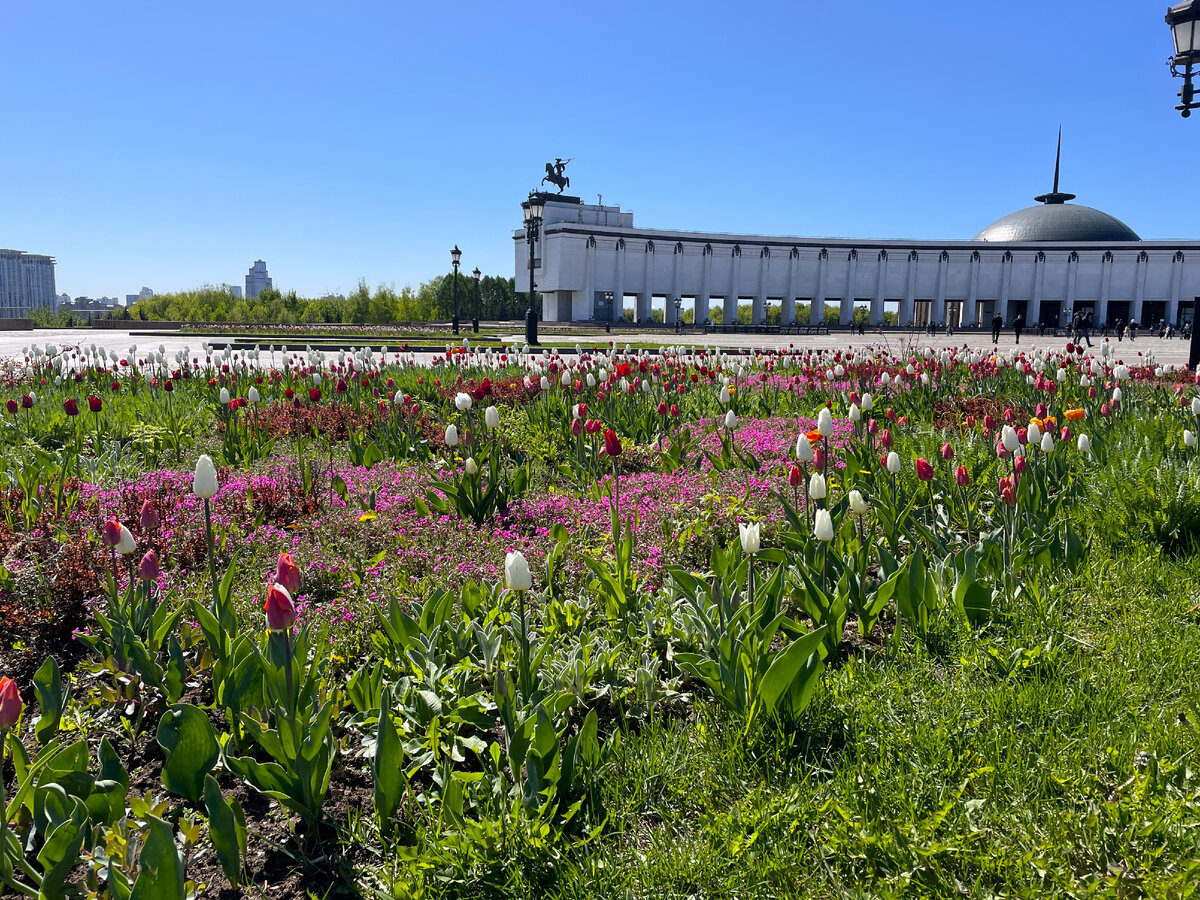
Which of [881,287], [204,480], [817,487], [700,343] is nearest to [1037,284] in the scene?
[881,287]

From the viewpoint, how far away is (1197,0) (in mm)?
10078

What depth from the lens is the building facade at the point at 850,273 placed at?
2987 inches

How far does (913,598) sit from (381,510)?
336cm

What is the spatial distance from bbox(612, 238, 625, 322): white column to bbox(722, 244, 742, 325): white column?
36.0 feet

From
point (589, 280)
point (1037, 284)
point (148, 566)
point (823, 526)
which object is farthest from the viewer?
point (1037, 284)

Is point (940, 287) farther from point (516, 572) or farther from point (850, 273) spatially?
point (516, 572)


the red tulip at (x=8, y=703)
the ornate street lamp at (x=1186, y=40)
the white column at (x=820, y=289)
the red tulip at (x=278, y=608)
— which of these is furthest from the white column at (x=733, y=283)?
the red tulip at (x=8, y=703)

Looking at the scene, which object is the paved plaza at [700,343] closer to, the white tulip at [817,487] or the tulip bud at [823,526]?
the white tulip at [817,487]

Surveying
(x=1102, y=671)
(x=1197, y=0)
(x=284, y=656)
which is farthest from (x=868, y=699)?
(x=1197, y=0)

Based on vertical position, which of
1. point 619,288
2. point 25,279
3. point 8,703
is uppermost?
point 25,279

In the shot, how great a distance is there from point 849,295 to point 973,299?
12914mm

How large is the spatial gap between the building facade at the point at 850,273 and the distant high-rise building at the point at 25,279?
15599cm

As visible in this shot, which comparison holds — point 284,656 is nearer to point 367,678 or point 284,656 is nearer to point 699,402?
point 367,678

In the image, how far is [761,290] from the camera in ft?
264
